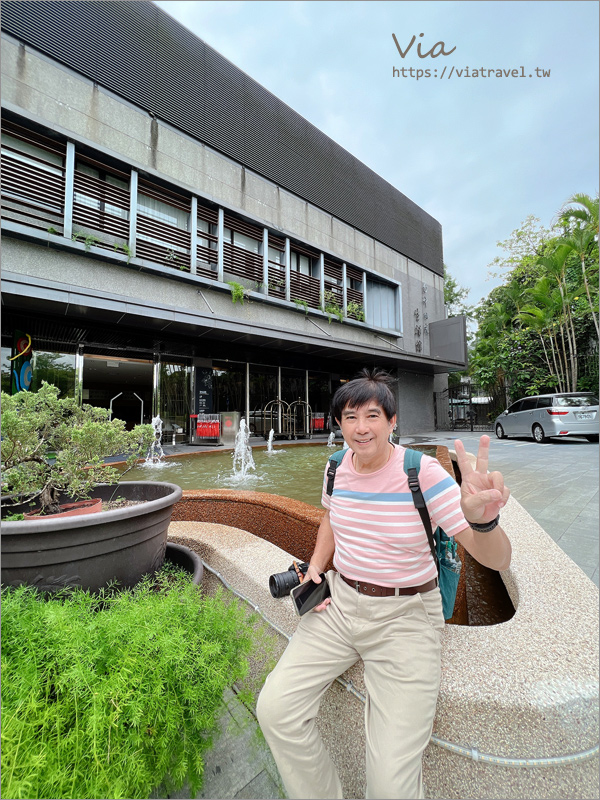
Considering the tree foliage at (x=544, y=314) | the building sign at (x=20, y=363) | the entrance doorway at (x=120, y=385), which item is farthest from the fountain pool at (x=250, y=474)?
the tree foliage at (x=544, y=314)

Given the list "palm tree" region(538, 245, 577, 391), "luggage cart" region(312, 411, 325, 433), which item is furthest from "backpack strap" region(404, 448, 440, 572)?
"palm tree" region(538, 245, 577, 391)

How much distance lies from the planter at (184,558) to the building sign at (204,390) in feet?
26.6

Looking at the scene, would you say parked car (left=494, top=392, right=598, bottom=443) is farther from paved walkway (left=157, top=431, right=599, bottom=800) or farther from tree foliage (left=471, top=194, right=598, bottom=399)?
tree foliage (left=471, top=194, right=598, bottom=399)

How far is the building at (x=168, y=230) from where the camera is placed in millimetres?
7125

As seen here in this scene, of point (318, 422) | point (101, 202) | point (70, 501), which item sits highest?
point (101, 202)

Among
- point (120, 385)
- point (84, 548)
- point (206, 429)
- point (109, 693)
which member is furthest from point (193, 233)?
point (109, 693)

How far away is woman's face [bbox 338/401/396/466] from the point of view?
1.54 m

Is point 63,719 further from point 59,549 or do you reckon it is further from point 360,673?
point 360,673

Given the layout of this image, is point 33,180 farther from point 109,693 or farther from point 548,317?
point 548,317

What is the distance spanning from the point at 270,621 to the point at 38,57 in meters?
10.6

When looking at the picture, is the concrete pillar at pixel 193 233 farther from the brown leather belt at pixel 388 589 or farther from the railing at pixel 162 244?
the brown leather belt at pixel 388 589

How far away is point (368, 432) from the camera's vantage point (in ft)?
5.04

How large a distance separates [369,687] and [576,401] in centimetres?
1128

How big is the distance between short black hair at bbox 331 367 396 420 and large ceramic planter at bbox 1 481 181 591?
3.31 feet
